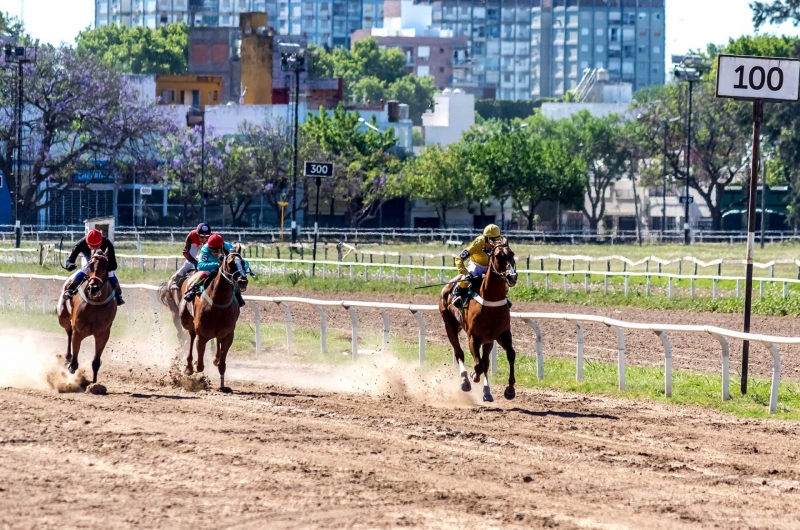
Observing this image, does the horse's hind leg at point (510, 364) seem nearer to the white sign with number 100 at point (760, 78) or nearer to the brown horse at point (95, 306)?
the white sign with number 100 at point (760, 78)

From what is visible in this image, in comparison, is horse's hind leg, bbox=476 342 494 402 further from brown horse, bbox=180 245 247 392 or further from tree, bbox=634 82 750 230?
tree, bbox=634 82 750 230

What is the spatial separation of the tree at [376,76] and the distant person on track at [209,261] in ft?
463

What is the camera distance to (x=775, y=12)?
69625 mm

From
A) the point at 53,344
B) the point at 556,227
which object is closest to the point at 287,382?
the point at 53,344

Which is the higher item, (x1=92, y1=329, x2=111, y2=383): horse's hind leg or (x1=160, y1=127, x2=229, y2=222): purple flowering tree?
(x1=160, y1=127, x2=229, y2=222): purple flowering tree

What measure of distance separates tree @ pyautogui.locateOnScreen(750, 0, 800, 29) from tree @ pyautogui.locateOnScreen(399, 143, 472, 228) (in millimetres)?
17630

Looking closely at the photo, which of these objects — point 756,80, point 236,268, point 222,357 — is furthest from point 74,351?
point 756,80

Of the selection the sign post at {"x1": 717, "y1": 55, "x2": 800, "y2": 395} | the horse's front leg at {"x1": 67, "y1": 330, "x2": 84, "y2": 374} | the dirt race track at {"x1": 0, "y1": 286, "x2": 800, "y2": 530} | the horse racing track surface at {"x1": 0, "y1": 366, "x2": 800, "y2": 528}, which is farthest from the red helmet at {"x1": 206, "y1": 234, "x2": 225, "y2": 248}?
the sign post at {"x1": 717, "y1": 55, "x2": 800, "y2": 395}

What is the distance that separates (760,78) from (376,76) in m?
159

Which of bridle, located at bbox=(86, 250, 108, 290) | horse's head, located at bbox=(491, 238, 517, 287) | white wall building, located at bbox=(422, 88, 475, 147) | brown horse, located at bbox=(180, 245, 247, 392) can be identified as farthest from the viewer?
white wall building, located at bbox=(422, 88, 475, 147)

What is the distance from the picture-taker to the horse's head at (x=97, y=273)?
15773 mm

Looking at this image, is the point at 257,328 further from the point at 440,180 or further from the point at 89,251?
the point at 440,180

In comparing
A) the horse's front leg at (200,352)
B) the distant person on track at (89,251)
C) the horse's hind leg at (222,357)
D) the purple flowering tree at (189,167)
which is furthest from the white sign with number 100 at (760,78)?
the purple flowering tree at (189,167)

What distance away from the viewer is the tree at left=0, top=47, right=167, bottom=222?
2628 inches
